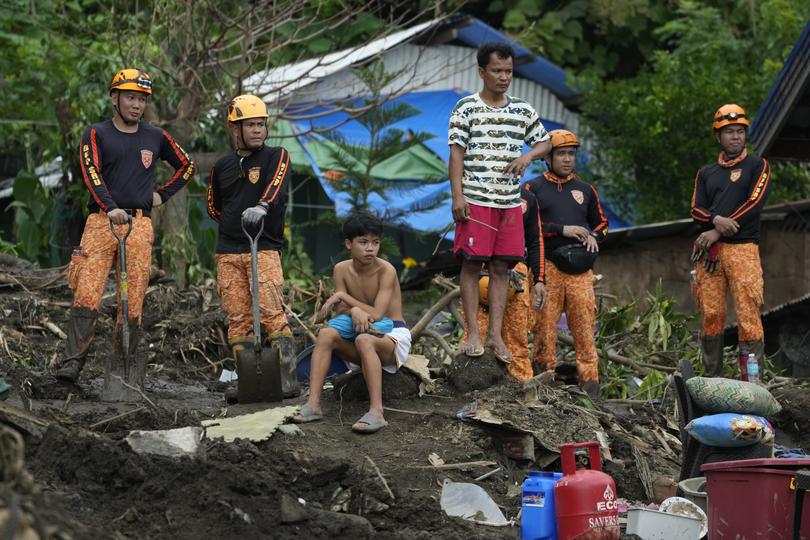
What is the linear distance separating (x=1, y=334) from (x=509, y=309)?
489cm

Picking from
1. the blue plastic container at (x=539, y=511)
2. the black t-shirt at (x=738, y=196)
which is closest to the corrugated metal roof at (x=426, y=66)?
the black t-shirt at (x=738, y=196)

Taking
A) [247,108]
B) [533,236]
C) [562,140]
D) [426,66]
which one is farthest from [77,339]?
[426,66]

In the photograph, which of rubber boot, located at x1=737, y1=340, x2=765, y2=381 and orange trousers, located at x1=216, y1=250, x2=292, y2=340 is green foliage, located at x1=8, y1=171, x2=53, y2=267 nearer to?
orange trousers, located at x1=216, y1=250, x2=292, y2=340

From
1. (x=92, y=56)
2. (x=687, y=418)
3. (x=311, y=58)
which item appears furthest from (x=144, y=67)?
(x=687, y=418)

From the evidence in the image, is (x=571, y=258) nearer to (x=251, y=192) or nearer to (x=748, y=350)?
(x=748, y=350)

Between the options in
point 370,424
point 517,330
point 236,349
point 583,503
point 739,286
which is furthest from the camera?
point 739,286

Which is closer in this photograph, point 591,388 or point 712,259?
Result: point 591,388

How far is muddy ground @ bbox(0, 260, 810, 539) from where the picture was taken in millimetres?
6320

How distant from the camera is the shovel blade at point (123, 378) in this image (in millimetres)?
9148

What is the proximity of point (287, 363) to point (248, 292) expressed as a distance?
603mm

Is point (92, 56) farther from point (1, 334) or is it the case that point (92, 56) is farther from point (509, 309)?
point (509, 309)

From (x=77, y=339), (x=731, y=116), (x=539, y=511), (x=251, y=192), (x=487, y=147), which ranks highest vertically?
(x=731, y=116)

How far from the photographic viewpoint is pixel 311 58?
20.2m

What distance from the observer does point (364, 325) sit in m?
8.22
